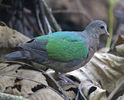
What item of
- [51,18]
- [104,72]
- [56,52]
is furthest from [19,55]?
[51,18]

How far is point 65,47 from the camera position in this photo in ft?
15.1

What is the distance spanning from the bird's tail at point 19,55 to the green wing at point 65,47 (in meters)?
0.27

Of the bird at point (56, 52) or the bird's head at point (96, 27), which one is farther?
the bird's head at point (96, 27)

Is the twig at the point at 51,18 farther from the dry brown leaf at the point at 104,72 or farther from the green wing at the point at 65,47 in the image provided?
the green wing at the point at 65,47

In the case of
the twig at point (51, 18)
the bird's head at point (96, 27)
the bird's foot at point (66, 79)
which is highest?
the bird's head at point (96, 27)

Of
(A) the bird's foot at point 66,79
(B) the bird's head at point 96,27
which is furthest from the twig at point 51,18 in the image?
(A) the bird's foot at point 66,79

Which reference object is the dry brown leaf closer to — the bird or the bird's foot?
the bird's foot

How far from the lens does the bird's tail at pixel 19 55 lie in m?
4.42

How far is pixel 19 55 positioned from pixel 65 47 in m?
0.63

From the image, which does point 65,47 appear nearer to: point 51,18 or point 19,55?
point 19,55

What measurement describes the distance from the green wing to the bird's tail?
268 mm

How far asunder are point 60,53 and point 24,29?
214 centimetres

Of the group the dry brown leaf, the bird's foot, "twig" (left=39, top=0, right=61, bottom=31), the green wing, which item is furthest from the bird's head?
"twig" (left=39, top=0, right=61, bottom=31)

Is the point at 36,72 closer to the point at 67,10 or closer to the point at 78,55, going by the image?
the point at 78,55
